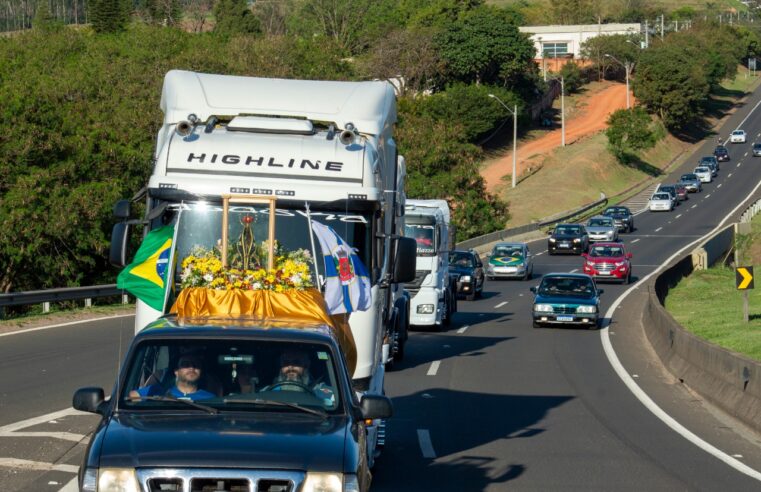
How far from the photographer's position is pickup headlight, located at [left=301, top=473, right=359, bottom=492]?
717cm

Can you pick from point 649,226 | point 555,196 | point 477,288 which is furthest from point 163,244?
point 555,196

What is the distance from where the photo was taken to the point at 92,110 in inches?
1970

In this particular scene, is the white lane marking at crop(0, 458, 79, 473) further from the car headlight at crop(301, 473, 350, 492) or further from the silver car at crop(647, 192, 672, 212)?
the silver car at crop(647, 192, 672, 212)

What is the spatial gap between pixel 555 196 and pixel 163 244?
79.4 m

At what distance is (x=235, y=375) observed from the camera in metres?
8.48

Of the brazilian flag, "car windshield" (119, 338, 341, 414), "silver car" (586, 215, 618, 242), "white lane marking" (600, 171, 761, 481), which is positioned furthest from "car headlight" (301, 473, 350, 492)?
"silver car" (586, 215, 618, 242)

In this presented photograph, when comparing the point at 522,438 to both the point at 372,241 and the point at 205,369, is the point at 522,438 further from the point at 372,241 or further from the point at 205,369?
the point at 205,369

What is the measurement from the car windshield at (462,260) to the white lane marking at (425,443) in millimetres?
27282

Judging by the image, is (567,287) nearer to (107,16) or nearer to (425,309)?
(425,309)

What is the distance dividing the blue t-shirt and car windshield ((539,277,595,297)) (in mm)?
25084

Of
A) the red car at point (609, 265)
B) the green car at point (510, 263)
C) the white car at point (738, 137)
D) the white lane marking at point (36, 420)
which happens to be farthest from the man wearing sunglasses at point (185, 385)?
the white car at point (738, 137)

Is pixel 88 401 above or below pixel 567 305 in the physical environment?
above

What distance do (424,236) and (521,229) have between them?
43514 millimetres

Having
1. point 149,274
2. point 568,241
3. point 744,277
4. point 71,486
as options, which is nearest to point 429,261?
point 744,277
